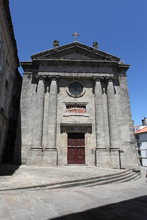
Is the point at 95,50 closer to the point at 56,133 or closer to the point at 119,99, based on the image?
the point at 119,99

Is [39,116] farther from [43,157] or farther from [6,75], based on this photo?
[6,75]

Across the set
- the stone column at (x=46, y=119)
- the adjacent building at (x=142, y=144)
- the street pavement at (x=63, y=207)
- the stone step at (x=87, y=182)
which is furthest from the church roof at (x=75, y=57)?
the adjacent building at (x=142, y=144)

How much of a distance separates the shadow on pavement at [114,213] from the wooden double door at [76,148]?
36.0 ft

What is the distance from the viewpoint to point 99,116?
54.7 feet

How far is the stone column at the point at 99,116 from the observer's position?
15845mm

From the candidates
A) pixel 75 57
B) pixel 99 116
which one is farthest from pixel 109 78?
pixel 75 57

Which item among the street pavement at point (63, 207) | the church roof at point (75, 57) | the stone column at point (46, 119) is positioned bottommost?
the street pavement at point (63, 207)

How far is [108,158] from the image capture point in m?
15.1

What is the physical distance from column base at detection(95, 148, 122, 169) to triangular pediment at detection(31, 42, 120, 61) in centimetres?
1171

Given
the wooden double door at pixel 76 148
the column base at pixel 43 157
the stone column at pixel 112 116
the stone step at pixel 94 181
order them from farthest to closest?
the wooden double door at pixel 76 148 < the stone column at pixel 112 116 < the column base at pixel 43 157 < the stone step at pixel 94 181

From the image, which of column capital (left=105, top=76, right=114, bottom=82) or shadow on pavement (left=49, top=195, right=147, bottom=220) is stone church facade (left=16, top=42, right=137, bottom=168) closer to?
column capital (left=105, top=76, right=114, bottom=82)

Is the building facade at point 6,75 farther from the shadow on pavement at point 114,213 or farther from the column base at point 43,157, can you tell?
the shadow on pavement at point 114,213

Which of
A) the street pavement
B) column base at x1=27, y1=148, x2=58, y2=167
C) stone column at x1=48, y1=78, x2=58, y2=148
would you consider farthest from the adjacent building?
the street pavement

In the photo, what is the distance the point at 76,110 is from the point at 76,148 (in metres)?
4.51
